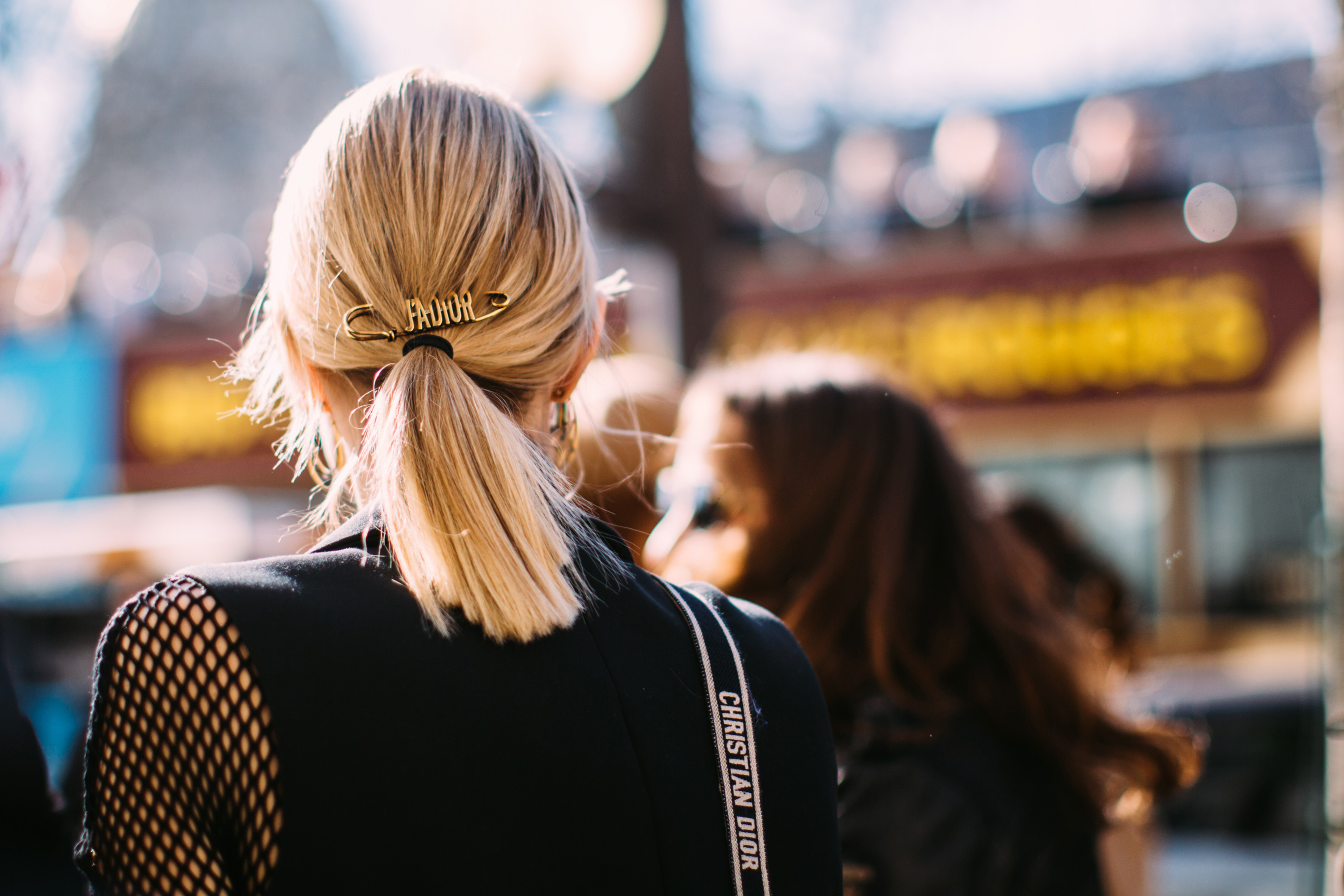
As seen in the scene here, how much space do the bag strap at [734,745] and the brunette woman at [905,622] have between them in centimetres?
69

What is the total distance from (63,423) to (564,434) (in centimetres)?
1032

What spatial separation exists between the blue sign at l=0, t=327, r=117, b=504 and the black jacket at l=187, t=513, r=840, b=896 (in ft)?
33.7

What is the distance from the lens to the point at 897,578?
73.0 inches

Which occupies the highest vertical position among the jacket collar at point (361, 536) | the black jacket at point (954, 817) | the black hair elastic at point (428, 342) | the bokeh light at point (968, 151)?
the bokeh light at point (968, 151)

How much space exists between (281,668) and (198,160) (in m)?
14.9

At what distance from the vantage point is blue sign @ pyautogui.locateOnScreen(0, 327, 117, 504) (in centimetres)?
998

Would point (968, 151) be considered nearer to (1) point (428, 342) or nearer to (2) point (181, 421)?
(2) point (181, 421)

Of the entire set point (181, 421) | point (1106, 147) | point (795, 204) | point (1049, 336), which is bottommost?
point (181, 421)

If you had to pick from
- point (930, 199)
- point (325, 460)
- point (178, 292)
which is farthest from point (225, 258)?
point (325, 460)

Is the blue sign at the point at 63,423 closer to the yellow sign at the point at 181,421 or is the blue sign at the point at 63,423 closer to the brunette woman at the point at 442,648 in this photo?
the yellow sign at the point at 181,421

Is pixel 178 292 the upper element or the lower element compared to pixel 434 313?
upper

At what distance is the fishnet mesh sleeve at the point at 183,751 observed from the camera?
0.90 metres

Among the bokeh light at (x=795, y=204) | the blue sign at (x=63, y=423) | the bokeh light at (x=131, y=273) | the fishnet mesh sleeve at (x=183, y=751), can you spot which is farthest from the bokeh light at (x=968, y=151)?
the fishnet mesh sleeve at (x=183, y=751)

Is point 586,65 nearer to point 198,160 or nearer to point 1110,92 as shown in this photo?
point 1110,92
